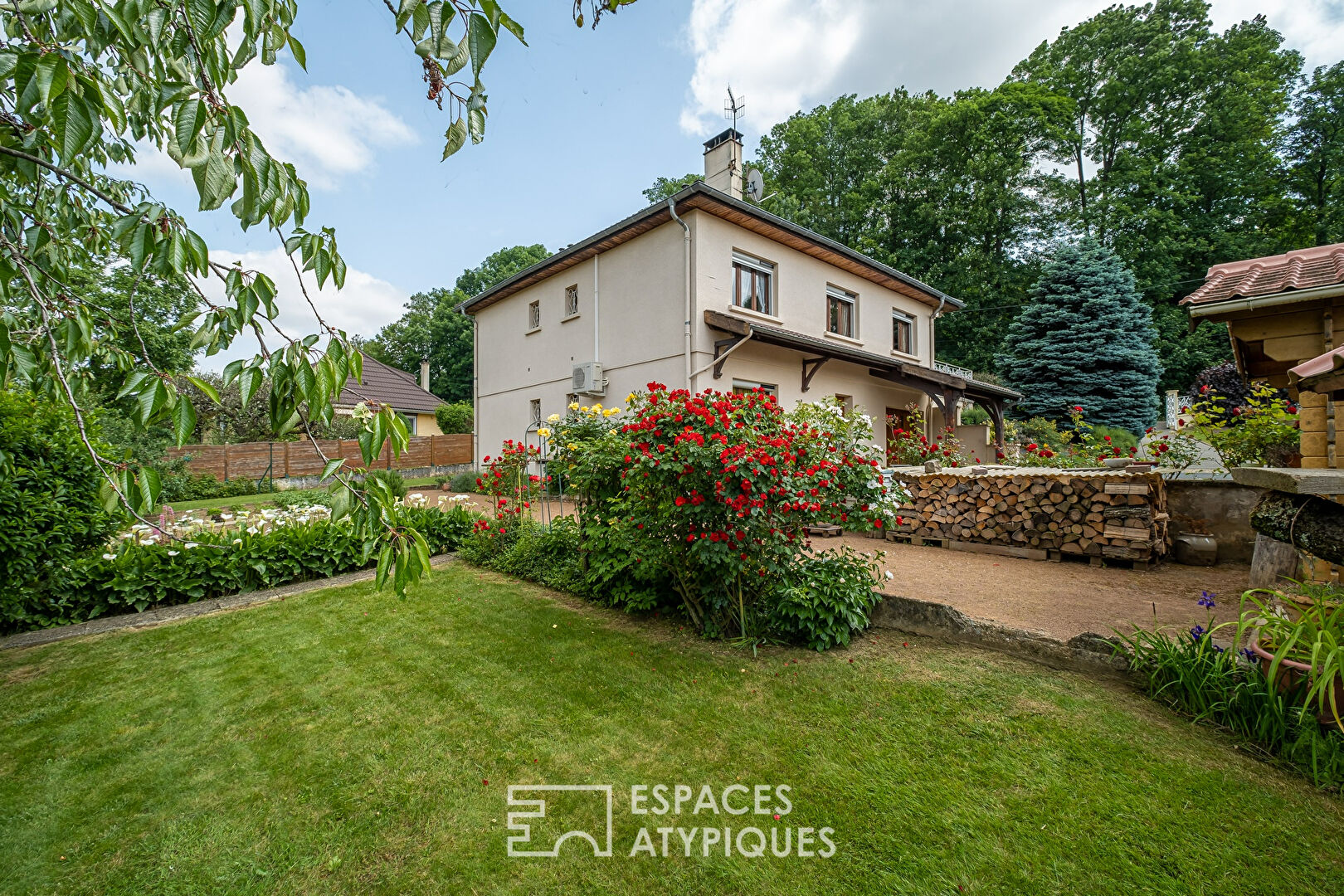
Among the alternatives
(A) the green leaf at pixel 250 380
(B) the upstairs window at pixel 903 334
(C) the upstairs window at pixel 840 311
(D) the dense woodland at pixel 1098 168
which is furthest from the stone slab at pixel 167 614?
(D) the dense woodland at pixel 1098 168

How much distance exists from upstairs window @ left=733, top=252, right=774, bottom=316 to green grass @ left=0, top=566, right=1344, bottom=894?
325 inches

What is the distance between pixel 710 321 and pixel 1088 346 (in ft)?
46.9

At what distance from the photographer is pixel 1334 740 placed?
2.07 meters

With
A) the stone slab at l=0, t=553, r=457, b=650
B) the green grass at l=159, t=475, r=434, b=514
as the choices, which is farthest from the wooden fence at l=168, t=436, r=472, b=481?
the stone slab at l=0, t=553, r=457, b=650

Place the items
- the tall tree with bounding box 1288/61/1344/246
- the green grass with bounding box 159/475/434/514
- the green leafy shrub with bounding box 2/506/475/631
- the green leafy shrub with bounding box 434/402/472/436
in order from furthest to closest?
the green leafy shrub with bounding box 434/402/472/436 < the tall tree with bounding box 1288/61/1344/246 < the green grass with bounding box 159/475/434/514 < the green leafy shrub with bounding box 2/506/475/631

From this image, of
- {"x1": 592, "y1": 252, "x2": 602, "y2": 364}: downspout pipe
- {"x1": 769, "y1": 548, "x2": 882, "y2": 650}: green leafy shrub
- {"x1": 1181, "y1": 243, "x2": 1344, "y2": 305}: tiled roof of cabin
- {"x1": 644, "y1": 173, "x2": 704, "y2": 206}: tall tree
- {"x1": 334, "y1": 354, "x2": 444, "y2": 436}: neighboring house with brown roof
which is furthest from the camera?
{"x1": 644, "y1": 173, "x2": 704, "y2": 206}: tall tree

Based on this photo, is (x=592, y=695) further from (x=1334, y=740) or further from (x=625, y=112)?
(x=1334, y=740)

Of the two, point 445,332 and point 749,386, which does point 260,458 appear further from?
point 445,332

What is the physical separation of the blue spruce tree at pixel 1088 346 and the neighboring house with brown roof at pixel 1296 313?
47.0 ft

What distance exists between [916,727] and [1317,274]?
451 centimetres

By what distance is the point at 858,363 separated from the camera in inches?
444

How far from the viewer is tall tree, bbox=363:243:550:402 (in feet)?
116

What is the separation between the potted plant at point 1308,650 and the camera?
6.57 ft

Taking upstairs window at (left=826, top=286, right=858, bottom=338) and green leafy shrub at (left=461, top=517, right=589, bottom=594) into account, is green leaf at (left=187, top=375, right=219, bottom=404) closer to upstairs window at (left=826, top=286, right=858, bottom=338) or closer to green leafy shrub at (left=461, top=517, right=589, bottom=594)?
green leafy shrub at (left=461, top=517, right=589, bottom=594)
